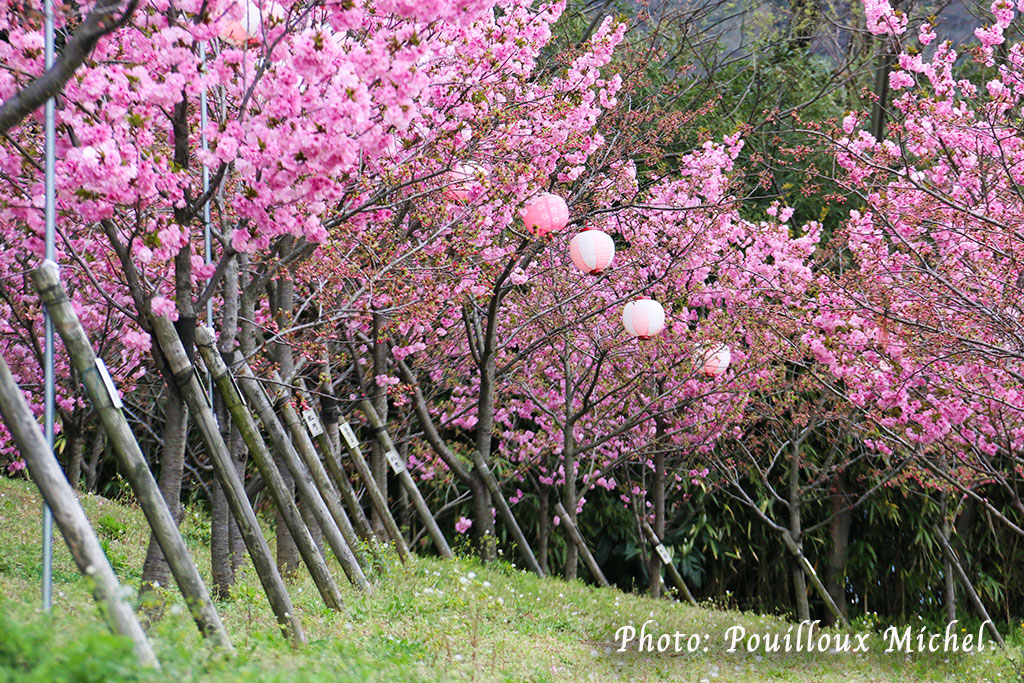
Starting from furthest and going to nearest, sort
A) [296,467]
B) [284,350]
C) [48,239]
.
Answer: [284,350] < [296,467] < [48,239]

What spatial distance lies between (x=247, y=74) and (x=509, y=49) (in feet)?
7.13

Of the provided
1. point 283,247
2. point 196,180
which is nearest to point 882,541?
point 283,247

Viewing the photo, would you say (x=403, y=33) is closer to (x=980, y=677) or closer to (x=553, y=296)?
(x=553, y=296)

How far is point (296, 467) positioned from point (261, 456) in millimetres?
731

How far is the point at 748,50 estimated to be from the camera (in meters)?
14.8

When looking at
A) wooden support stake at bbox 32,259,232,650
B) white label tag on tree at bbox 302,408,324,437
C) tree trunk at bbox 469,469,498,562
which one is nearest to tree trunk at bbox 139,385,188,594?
wooden support stake at bbox 32,259,232,650

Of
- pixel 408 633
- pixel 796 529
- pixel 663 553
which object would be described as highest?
pixel 796 529

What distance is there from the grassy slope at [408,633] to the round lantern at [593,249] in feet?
7.32

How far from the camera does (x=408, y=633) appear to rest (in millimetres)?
5184

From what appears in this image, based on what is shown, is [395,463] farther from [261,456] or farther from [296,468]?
[261,456]

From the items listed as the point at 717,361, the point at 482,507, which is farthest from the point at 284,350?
the point at 717,361

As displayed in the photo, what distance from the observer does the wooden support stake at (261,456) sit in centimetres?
498

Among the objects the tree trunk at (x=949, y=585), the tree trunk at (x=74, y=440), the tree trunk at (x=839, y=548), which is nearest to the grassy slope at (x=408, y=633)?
the tree trunk at (x=74, y=440)

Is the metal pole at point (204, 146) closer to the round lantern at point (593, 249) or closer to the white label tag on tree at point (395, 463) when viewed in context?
the round lantern at point (593, 249)
